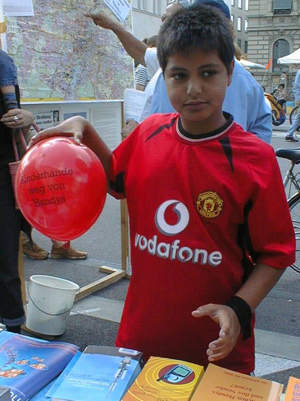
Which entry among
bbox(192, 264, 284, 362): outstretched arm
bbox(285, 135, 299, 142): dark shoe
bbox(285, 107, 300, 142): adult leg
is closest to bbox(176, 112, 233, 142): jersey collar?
bbox(192, 264, 284, 362): outstretched arm

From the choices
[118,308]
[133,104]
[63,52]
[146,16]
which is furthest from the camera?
[146,16]

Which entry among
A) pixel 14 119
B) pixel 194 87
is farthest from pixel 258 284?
pixel 14 119

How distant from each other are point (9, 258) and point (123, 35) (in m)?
1.54

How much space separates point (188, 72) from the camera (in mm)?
1289

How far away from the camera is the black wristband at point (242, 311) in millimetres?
1252

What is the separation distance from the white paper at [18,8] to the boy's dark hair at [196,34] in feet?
6.31

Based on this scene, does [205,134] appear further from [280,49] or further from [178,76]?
[280,49]

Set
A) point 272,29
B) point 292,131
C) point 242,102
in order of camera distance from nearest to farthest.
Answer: point 242,102, point 292,131, point 272,29

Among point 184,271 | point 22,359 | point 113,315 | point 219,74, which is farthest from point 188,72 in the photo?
point 113,315

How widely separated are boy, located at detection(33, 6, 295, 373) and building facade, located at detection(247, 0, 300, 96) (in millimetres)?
40405

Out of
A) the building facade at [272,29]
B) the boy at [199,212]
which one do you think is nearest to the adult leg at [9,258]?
the boy at [199,212]

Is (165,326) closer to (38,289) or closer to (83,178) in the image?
(83,178)

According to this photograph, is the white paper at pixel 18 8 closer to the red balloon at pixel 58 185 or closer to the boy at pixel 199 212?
the boy at pixel 199 212

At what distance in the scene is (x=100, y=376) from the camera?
3.76ft
